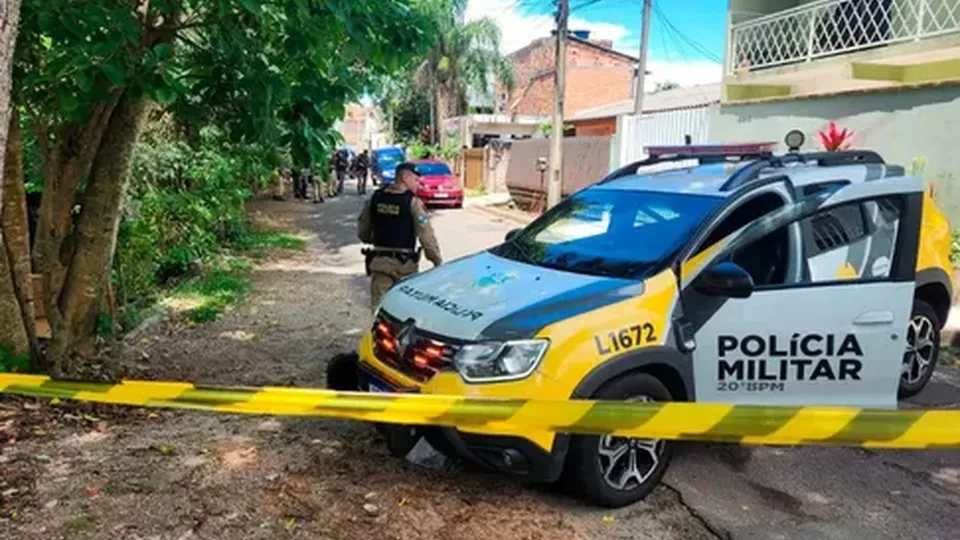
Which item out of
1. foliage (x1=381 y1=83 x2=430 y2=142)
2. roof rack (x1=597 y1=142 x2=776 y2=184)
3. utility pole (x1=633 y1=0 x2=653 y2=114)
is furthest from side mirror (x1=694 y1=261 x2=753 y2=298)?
foliage (x1=381 y1=83 x2=430 y2=142)

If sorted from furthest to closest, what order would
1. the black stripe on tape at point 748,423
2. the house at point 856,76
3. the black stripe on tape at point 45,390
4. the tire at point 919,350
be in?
the house at point 856,76 < the tire at point 919,350 < the black stripe on tape at point 45,390 < the black stripe on tape at point 748,423

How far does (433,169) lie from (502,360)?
20671 millimetres

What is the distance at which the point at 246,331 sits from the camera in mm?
7574

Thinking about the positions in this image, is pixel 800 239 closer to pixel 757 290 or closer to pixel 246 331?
pixel 757 290

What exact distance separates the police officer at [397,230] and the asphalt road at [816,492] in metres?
2.57

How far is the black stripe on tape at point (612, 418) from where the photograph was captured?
9.09ft

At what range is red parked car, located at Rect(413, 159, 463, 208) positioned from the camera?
22.9 m

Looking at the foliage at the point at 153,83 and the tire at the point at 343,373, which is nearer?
the foliage at the point at 153,83

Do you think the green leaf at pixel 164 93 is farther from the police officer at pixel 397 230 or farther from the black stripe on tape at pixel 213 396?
the police officer at pixel 397 230

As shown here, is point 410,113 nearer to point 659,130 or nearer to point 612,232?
point 659,130

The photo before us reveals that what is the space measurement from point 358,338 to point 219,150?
5.27m

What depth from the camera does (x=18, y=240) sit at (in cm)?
502

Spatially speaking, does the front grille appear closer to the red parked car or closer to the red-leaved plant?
the red-leaved plant

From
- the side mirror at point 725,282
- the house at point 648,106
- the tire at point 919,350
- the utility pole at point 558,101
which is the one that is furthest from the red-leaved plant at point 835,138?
the house at point 648,106
